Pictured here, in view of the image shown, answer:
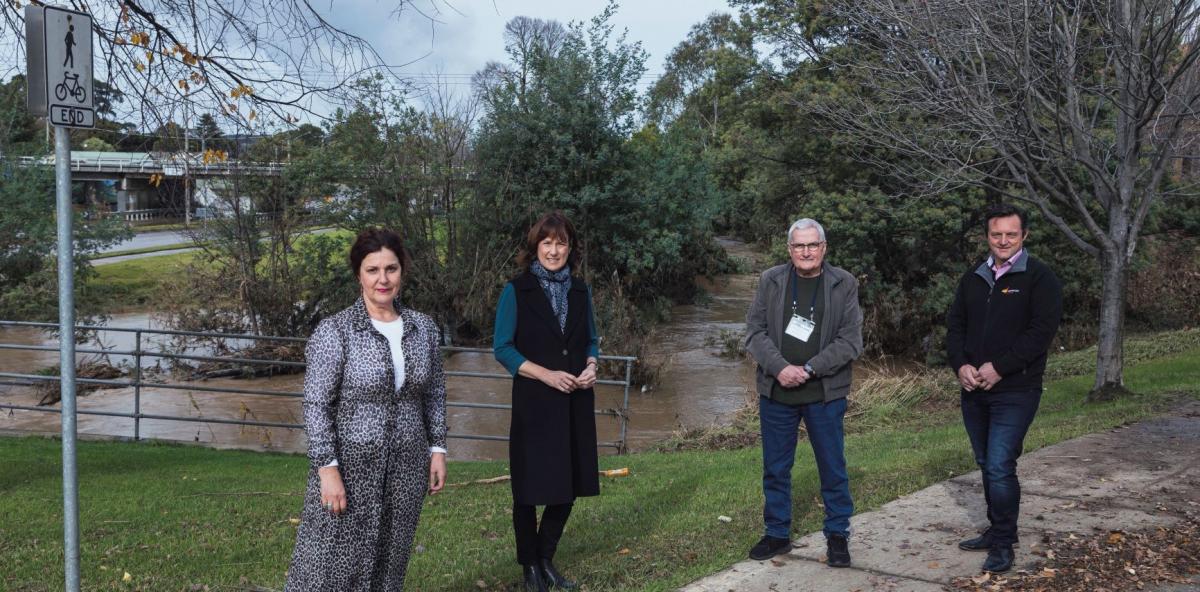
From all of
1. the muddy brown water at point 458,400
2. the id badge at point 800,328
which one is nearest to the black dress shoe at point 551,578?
the id badge at point 800,328

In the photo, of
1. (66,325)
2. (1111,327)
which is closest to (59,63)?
(66,325)

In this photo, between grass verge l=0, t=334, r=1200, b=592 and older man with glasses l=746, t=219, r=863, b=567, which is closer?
older man with glasses l=746, t=219, r=863, b=567

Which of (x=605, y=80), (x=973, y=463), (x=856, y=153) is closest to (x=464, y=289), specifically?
(x=605, y=80)

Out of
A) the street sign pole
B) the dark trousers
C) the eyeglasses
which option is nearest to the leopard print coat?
the street sign pole

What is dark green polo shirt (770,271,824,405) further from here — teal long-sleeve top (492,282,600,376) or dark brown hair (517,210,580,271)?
teal long-sleeve top (492,282,600,376)

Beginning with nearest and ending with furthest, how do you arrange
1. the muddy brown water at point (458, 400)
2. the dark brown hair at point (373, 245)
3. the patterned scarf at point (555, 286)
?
1. the dark brown hair at point (373, 245)
2. the patterned scarf at point (555, 286)
3. the muddy brown water at point (458, 400)

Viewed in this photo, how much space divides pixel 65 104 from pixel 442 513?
13.5 feet

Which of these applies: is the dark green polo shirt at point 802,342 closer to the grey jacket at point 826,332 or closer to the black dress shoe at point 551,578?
the grey jacket at point 826,332

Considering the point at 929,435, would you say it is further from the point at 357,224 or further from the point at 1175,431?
the point at 357,224

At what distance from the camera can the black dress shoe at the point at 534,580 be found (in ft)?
17.0

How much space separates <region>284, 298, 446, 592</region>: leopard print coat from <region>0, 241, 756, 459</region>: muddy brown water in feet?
26.0

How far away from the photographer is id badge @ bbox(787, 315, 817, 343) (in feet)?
17.5

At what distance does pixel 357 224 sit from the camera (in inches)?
886

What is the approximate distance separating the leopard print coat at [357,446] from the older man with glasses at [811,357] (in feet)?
6.92
